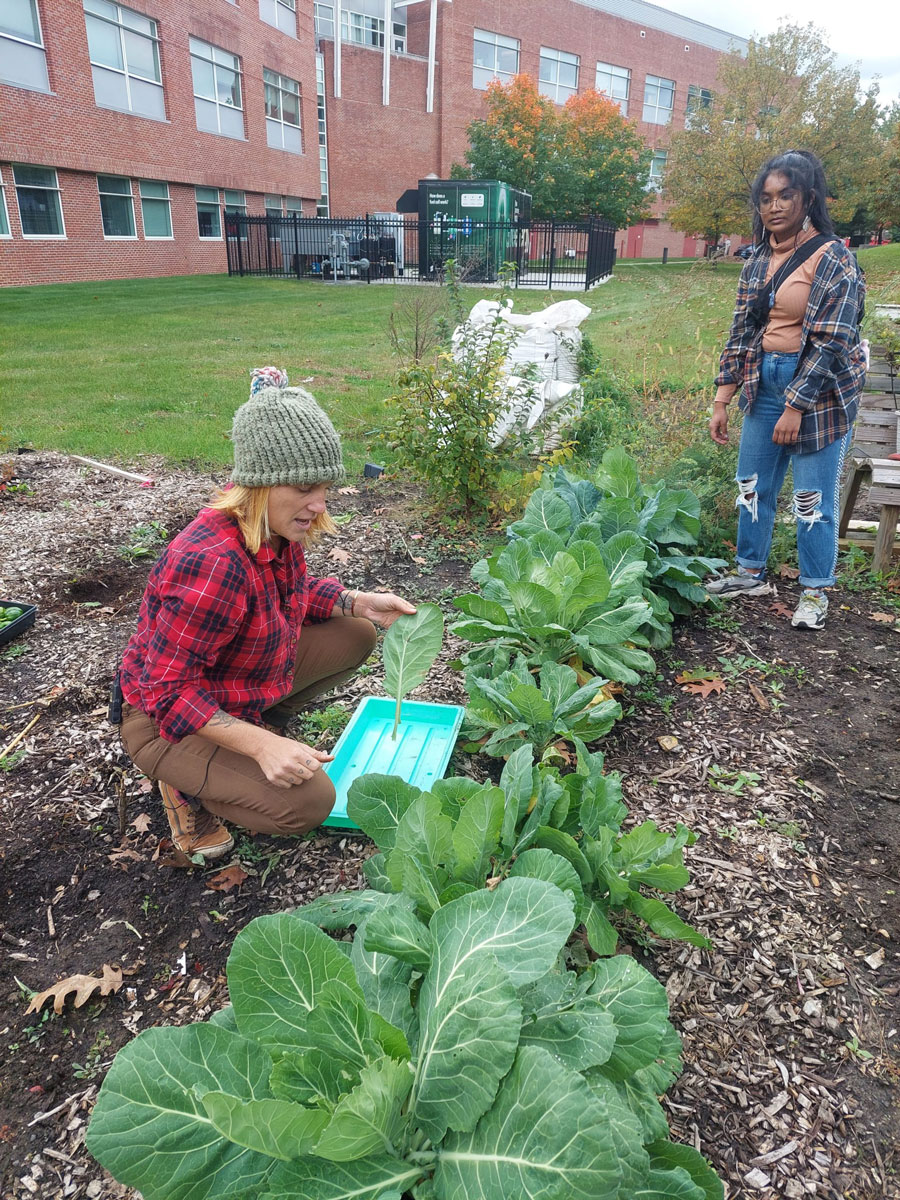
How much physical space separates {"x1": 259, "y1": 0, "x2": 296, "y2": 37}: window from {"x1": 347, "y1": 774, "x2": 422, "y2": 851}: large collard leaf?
108ft

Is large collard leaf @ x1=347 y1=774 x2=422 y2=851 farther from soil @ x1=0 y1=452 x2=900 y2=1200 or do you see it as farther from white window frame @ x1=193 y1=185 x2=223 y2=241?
white window frame @ x1=193 y1=185 x2=223 y2=241

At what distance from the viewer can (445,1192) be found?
1.30 m

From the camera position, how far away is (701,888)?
2.43m

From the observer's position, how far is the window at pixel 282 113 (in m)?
28.5

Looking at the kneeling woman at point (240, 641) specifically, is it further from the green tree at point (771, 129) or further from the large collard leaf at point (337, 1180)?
the green tree at point (771, 129)

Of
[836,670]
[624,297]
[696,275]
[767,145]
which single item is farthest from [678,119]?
[836,670]

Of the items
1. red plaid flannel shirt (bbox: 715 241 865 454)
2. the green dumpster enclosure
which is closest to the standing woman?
red plaid flannel shirt (bbox: 715 241 865 454)

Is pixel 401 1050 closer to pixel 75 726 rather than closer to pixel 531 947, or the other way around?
pixel 531 947

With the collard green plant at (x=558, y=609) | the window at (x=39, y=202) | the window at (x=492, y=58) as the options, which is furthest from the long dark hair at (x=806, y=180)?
the window at (x=492, y=58)

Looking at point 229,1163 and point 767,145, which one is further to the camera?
point 767,145

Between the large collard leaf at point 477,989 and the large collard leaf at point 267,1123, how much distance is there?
221mm

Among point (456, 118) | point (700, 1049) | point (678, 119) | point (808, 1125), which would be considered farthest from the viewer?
point (678, 119)

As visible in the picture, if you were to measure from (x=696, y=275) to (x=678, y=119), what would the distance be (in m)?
49.8

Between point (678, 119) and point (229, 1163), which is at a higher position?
point (678, 119)
